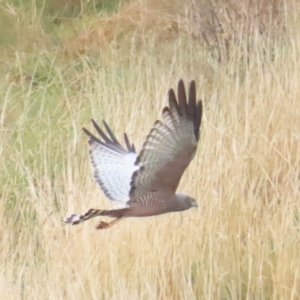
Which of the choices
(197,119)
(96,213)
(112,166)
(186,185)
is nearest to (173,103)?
(197,119)

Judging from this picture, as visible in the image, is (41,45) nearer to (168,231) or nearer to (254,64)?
(254,64)

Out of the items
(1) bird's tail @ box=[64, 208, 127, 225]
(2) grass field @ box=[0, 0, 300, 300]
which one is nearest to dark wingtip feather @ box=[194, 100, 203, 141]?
(1) bird's tail @ box=[64, 208, 127, 225]

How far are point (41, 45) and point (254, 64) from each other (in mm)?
1974

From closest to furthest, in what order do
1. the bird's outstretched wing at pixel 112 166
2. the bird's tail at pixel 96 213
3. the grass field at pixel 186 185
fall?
1. the bird's tail at pixel 96 213
2. the bird's outstretched wing at pixel 112 166
3. the grass field at pixel 186 185

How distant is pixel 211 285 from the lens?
2.54m

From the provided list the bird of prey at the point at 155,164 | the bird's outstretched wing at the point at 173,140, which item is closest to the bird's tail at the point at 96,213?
the bird of prey at the point at 155,164

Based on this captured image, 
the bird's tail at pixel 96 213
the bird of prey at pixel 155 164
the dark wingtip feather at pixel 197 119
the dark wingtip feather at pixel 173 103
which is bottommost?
the bird's tail at pixel 96 213

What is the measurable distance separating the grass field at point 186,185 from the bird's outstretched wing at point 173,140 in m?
0.57

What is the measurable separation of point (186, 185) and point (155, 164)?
0.95 metres

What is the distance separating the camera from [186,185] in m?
3.00

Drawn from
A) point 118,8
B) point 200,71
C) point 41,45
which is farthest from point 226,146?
point 118,8

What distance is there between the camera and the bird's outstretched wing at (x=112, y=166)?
2424 millimetres

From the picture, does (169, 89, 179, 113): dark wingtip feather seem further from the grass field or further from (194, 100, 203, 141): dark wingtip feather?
the grass field

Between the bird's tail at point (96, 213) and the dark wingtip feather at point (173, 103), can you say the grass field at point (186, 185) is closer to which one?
the bird's tail at point (96, 213)
